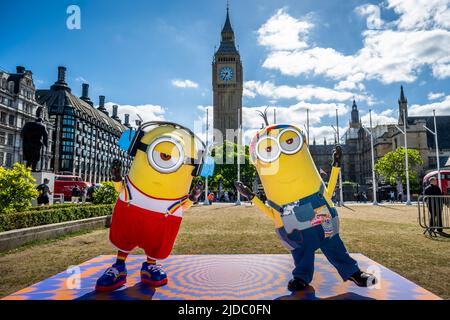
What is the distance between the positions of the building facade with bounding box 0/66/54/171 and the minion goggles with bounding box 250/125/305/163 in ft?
135

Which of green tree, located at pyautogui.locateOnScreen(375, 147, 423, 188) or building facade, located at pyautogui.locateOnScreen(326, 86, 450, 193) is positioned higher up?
building facade, located at pyautogui.locateOnScreen(326, 86, 450, 193)

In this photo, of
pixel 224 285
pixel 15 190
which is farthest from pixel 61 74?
pixel 224 285

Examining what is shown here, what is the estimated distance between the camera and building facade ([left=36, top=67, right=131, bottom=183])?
54.7 meters

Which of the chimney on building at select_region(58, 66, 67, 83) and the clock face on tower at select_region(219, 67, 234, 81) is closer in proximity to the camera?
the chimney on building at select_region(58, 66, 67, 83)

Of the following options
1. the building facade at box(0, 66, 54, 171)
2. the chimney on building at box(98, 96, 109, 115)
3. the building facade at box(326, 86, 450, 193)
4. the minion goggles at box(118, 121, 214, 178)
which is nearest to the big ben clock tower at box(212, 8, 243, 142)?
the building facade at box(326, 86, 450, 193)

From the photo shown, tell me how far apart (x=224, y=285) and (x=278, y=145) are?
223 centimetres

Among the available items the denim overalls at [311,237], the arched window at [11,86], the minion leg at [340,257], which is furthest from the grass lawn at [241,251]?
the arched window at [11,86]

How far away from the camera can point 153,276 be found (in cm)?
438

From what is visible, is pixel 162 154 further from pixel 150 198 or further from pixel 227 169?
pixel 227 169

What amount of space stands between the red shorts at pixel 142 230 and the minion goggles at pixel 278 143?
173cm

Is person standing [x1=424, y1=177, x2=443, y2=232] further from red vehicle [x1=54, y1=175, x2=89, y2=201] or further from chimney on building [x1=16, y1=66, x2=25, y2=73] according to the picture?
chimney on building [x1=16, y1=66, x2=25, y2=73]

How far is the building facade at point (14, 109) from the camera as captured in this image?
39.7m

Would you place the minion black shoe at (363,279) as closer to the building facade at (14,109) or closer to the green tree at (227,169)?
the green tree at (227,169)
